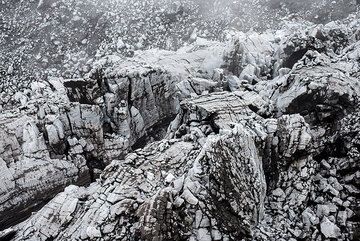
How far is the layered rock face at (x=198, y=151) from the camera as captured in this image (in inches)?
328

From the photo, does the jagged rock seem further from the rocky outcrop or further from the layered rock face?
the rocky outcrop

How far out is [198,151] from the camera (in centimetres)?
956

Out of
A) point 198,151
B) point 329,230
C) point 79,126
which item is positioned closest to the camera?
point 329,230

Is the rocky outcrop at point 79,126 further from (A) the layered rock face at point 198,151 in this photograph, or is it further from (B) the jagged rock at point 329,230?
(B) the jagged rock at point 329,230

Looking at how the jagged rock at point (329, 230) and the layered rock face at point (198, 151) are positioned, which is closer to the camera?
the layered rock face at point (198, 151)

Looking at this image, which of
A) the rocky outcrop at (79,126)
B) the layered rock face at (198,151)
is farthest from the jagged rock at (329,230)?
the rocky outcrop at (79,126)

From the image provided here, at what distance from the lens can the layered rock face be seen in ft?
27.3

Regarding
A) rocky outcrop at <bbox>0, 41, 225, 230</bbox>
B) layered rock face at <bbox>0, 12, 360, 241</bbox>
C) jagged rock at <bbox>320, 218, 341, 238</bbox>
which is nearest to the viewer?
layered rock face at <bbox>0, 12, 360, 241</bbox>

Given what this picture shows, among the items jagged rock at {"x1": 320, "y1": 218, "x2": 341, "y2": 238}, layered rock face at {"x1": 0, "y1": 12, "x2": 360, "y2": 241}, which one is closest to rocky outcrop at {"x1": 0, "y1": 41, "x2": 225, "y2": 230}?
layered rock face at {"x1": 0, "y1": 12, "x2": 360, "y2": 241}

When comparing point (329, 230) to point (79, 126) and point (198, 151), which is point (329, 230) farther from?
point (79, 126)

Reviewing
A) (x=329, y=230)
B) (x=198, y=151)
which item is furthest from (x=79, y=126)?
(x=329, y=230)

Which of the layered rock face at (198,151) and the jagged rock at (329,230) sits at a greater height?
the layered rock face at (198,151)

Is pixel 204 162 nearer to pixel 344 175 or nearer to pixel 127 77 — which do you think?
pixel 344 175

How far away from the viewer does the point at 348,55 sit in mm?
A: 13609
